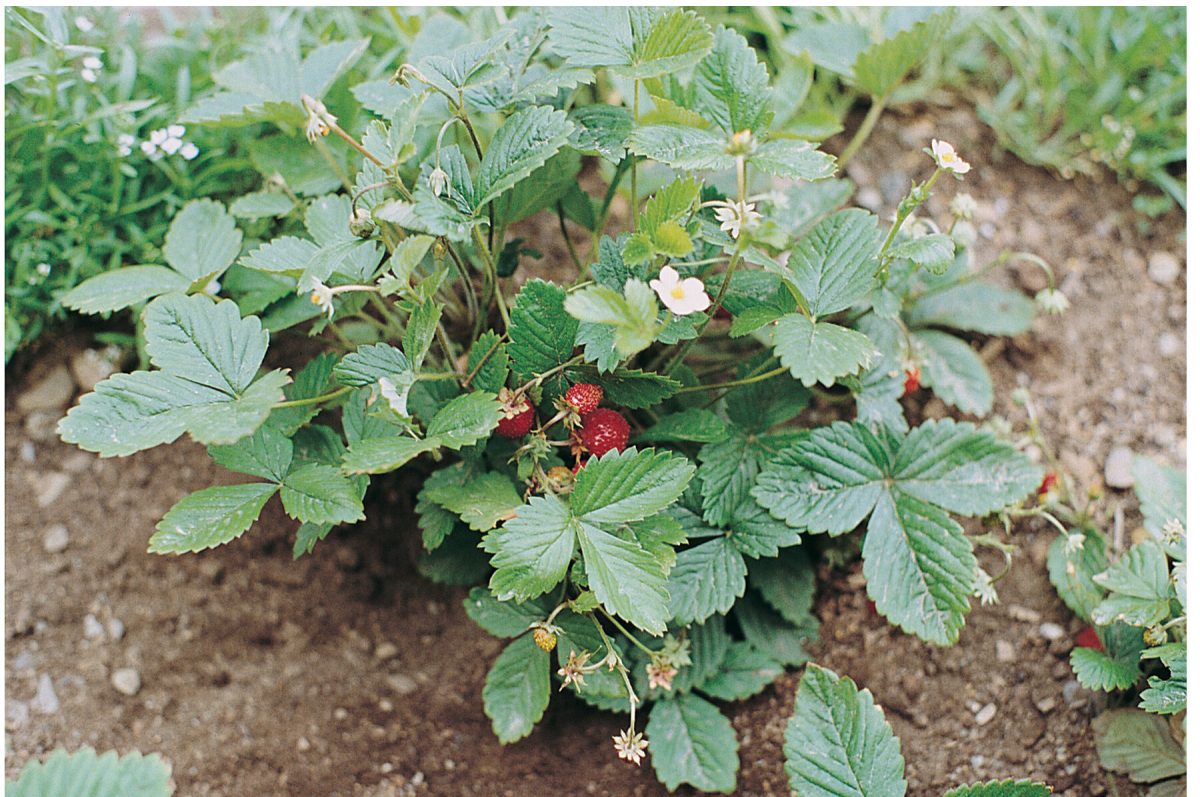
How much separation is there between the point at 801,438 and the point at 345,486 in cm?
57

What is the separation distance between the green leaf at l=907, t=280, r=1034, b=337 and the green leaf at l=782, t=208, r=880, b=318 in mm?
440

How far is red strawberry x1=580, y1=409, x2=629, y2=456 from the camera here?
48.6 inches

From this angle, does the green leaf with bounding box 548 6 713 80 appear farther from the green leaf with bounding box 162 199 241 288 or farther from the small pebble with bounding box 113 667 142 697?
the small pebble with bounding box 113 667 142 697

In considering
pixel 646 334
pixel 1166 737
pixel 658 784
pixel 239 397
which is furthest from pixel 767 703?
pixel 239 397

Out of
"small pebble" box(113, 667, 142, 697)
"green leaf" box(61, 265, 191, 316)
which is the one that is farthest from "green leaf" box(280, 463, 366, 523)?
"small pebble" box(113, 667, 142, 697)

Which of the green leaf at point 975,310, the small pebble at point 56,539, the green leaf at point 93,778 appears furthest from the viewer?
the green leaf at point 975,310

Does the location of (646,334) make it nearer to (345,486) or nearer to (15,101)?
(345,486)

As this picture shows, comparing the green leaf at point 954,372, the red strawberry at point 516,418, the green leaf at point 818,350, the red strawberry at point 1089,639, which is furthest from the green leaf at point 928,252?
the red strawberry at point 1089,639

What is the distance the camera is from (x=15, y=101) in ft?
5.28

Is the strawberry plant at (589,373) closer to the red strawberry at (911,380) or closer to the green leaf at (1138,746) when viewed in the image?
the red strawberry at (911,380)

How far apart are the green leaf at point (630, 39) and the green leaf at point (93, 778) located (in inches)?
35.6

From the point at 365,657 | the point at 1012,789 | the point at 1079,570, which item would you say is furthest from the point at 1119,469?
the point at 365,657

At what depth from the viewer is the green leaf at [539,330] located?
3.91 ft

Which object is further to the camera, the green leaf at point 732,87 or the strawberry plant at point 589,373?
the green leaf at point 732,87
